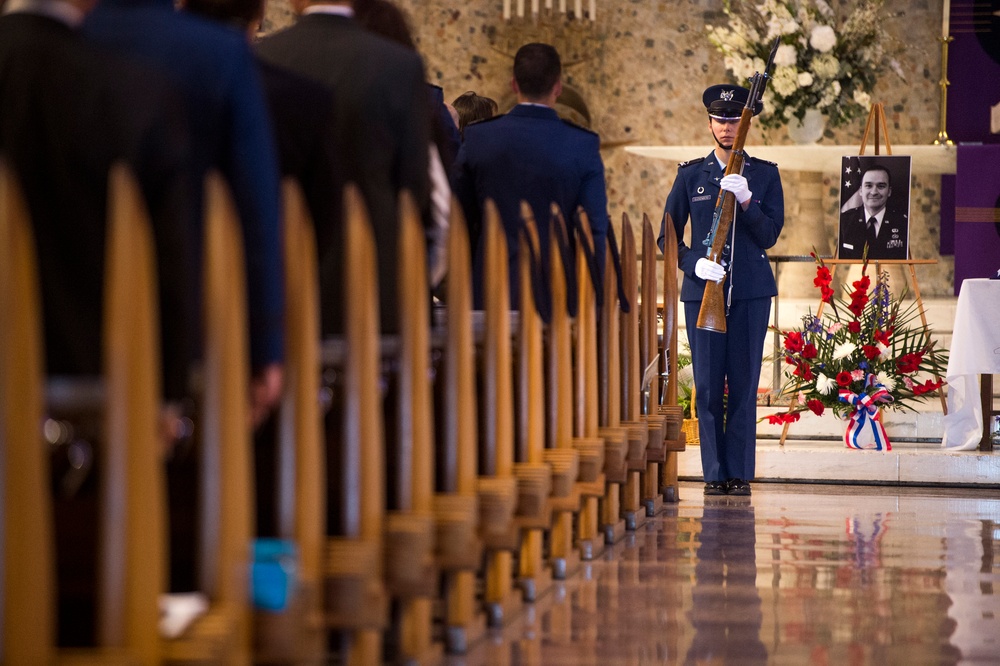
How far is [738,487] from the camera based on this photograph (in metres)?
5.02

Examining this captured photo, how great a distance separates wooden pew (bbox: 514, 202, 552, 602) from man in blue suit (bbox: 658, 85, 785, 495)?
2.03 m

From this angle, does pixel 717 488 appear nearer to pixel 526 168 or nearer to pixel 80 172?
pixel 526 168

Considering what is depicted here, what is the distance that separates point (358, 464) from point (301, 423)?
22 centimetres

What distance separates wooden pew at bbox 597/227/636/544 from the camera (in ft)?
12.0

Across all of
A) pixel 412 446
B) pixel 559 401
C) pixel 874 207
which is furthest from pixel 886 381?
pixel 412 446

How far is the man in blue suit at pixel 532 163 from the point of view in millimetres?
3623

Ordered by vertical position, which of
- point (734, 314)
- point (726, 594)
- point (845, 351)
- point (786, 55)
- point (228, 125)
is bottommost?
point (726, 594)

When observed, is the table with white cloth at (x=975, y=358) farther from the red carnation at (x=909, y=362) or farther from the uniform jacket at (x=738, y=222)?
the uniform jacket at (x=738, y=222)

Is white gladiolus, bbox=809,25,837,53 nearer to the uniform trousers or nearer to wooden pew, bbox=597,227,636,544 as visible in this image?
the uniform trousers

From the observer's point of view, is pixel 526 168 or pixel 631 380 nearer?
pixel 526 168

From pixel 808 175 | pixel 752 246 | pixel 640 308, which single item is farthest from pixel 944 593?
pixel 808 175

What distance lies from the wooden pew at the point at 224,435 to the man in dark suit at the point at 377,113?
914 mm

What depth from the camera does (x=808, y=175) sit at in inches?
336

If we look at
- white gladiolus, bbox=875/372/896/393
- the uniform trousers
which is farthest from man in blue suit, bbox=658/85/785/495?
white gladiolus, bbox=875/372/896/393
